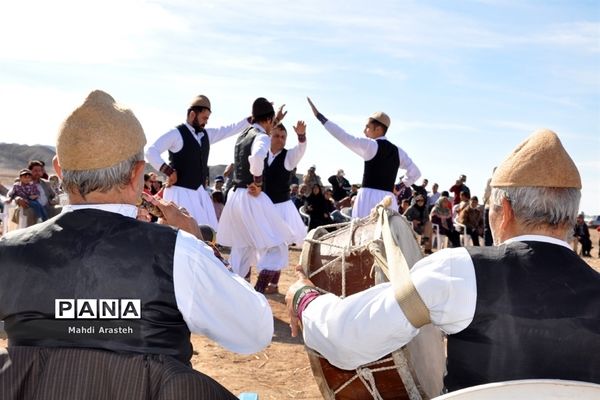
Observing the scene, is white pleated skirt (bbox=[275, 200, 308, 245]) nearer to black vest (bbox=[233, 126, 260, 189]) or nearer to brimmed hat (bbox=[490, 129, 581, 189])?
black vest (bbox=[233, 126, 260, 189])

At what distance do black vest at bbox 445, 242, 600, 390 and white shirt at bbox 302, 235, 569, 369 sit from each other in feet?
0.14

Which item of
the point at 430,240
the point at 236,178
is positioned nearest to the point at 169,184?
the point at 236,178

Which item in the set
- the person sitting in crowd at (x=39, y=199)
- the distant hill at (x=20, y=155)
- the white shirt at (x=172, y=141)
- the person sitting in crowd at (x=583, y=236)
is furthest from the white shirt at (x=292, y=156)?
the distant hill at (x=20, y=155)

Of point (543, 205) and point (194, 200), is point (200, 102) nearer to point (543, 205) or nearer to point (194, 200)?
point (194, 200)

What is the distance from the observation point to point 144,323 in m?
1.97

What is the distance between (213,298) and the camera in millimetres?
2018

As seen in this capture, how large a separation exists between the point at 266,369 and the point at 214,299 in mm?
3284

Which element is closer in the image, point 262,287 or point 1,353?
point 1,353

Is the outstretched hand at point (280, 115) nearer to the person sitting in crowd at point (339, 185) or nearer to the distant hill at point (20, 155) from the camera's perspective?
the person sitting in crowd at point (339, 185)

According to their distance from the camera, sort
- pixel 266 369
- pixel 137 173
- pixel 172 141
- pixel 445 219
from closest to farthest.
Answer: pixel 137 173, pixel 266 369, pixel 172 141, pixel 445 219

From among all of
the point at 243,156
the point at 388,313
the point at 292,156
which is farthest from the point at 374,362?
the point at 292,156

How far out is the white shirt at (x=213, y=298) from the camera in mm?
1992

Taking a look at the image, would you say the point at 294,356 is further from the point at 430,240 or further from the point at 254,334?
the point at 430,240

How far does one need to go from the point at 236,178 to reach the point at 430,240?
9162mm
